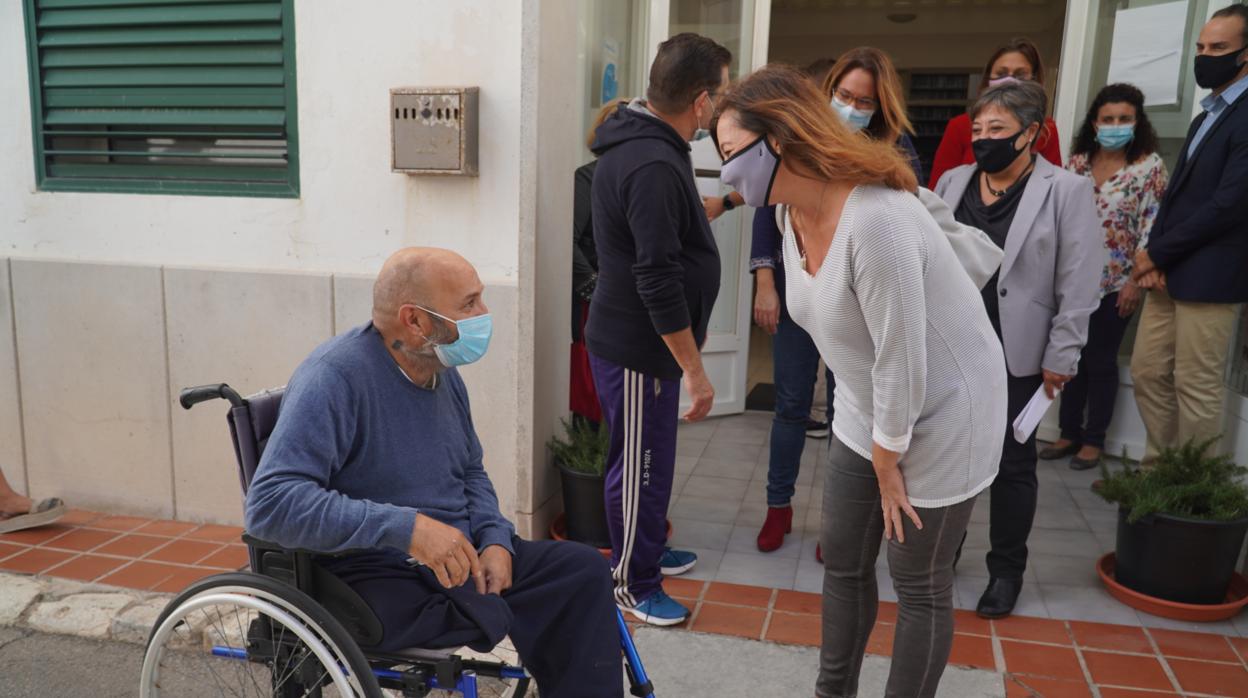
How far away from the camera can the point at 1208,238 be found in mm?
3670

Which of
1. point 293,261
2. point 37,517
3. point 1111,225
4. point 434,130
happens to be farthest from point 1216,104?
point 37,517

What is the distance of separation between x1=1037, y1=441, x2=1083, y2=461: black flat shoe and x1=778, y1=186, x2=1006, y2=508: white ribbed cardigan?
123 inches

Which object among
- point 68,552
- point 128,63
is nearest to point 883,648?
point 68,552

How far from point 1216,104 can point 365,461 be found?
→ 351 centimetres

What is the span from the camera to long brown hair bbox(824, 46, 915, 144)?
3.33 metres

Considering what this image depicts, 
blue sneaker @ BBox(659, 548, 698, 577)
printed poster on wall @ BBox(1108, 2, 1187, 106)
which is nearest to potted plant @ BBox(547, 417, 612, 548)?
blue sneaker @ BBox(659, 548, 698, 577)

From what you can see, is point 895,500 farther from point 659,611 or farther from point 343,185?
point 343,185

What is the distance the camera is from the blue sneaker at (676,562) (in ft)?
11.7

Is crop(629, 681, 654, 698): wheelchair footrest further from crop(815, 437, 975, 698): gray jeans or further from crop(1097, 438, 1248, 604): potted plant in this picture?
crop(1097, 438, 1248, 604): potted plant

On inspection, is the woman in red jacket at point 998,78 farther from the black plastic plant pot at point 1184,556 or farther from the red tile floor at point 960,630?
the red tile floor at point 960,630

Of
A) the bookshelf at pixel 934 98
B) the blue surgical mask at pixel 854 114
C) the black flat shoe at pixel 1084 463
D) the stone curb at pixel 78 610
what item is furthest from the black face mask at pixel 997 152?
the bookshelf at pixel 934 98

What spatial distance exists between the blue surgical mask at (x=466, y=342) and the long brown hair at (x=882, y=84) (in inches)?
68.3

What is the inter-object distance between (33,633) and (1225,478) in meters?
4.13

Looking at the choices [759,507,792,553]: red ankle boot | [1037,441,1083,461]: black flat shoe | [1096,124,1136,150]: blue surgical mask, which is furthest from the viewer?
[1037,441,1083,461]: black flat shoe
